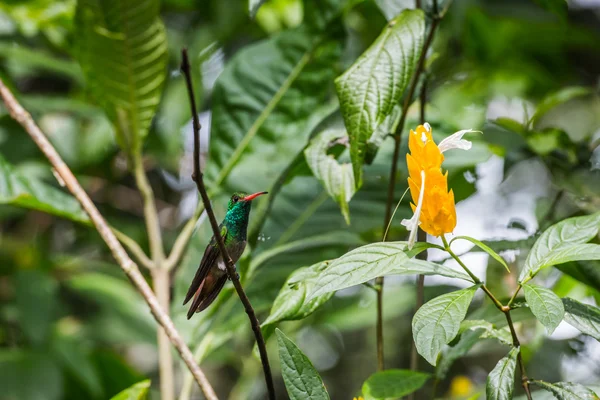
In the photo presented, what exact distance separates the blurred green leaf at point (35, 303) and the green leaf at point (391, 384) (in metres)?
1.91

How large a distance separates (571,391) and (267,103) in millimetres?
1090

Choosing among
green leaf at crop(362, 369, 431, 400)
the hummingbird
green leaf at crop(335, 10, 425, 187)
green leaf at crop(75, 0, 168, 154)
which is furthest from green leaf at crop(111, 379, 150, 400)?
green leaf at crop(75, 0, 168, 154)

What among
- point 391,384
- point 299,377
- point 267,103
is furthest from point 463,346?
point 267,103

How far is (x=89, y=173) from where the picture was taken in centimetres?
352

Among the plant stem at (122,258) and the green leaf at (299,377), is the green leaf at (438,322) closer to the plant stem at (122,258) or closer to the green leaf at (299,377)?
the green leaf at (299,377)

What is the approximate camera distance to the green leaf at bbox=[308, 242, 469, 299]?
2.58ft

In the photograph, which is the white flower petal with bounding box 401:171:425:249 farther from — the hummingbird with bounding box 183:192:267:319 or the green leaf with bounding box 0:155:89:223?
the green leaf with bounding box 0:155:89:223

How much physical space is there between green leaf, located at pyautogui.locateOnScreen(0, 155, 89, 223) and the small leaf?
112 centimetres

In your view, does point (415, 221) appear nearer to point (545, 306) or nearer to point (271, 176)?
point (545, 306)

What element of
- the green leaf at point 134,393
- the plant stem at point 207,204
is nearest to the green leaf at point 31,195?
the green leaf at point 134,393

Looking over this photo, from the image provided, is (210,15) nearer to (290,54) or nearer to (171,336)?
(290,54)

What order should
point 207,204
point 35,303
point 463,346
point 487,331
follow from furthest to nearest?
point 35,303
point 463,346
point 487,331
point 207,204

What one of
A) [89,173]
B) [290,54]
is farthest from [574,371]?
[89,173]

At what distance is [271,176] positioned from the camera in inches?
65.6
